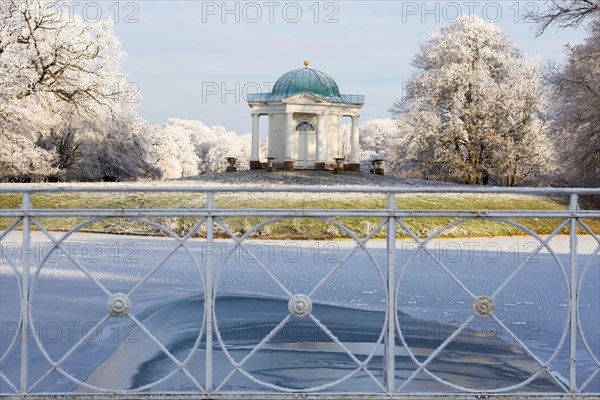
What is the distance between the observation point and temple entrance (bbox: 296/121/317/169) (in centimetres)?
3453

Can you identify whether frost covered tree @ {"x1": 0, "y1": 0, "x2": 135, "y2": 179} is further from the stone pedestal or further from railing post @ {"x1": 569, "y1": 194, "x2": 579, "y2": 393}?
railing post @ {"x1": 569, "y1": 194, "x2": 579, "y2": 393}

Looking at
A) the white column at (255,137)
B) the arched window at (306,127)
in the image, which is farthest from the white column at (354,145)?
the white column at (255,137)

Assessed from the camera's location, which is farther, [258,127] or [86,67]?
[258,127]

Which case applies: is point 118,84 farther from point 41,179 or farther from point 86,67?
point 41,179

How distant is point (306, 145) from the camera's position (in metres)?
34.6

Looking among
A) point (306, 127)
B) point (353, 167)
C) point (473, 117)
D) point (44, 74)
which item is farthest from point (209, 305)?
point (306, 127)

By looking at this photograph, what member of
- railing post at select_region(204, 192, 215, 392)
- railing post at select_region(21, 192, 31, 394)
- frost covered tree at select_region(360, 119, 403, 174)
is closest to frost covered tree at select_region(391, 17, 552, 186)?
frost covered tree at select_region(360, 119, 403, 174)

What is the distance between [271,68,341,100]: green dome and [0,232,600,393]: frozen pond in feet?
76.7

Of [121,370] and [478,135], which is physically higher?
[478,135]

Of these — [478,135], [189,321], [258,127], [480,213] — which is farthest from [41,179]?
[480,213]

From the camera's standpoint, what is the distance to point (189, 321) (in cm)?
740

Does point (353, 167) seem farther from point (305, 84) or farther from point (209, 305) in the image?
point (209, 305)

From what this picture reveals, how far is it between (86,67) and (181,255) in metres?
17.3

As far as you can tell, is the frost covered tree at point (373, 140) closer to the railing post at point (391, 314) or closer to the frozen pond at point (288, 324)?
the frozen pond at point (288, 324)
